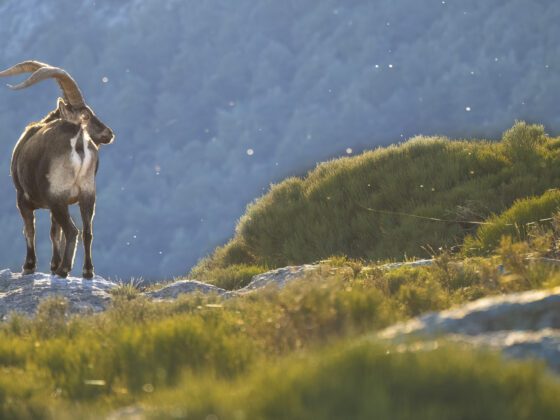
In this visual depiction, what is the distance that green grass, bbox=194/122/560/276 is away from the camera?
14.7 m

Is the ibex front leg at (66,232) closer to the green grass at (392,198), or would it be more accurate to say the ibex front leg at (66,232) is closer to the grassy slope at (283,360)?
the grassy slope at (283,360)

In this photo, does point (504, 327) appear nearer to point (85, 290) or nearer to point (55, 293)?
point (55, 293)

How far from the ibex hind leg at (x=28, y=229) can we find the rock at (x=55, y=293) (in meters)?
0.50

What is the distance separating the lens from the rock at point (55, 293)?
30.6 feet

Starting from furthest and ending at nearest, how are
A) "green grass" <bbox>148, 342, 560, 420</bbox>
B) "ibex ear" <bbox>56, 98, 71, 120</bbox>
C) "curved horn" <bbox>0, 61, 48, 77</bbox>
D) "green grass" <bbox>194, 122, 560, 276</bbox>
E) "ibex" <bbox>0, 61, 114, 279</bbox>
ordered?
"green grass" <bbox>194, 122, 560, 276</bbox>, "curved horn" <bbox>0, 61, 48, 77</bbox>, "ibex ear" <bbox>56, 98, 71, 120</bbox>, "ibex" <bbox>0, 61, 114, 279</bbox>, "green grass" <bbox>148, 342, 560, 420</bbox>

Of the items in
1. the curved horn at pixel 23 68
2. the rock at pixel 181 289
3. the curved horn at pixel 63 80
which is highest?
the curved horn at pixel 23 68

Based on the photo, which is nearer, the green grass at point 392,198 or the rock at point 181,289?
the rock at point 181,289

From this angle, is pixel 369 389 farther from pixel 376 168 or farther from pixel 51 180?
pixel 376 168

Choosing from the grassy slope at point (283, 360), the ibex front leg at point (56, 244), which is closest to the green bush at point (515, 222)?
the grassy slope at point (283, 360)

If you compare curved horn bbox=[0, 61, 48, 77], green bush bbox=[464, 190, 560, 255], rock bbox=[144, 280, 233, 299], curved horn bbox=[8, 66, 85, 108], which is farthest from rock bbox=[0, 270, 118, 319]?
green bush bbox=[464, 190, 560, 255]

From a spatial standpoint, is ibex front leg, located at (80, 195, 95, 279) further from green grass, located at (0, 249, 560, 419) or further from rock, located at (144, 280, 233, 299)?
green grass, located at (0, 249, 560, 419)

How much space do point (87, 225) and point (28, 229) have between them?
1.30 m

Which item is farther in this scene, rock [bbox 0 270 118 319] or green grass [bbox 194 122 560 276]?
green grass [bbox 194 122 560 276]

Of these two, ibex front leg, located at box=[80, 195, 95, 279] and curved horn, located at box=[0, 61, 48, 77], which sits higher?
curved horn, located at box=[0, 61, 48, 77]
